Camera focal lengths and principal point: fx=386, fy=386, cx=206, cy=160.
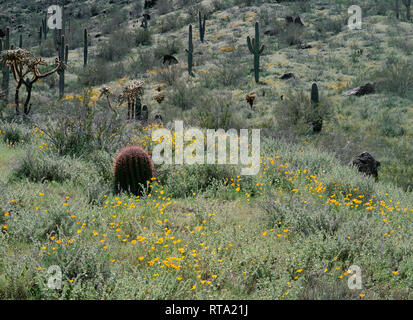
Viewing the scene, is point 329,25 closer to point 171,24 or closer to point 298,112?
point 171,24

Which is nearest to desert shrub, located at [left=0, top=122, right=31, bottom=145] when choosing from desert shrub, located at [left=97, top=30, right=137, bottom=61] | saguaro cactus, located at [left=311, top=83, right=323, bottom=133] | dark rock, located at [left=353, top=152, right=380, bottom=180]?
dark rock, located at [left=353, top=152, right=380, bottom=180]

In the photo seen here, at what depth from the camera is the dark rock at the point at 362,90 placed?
768 inches

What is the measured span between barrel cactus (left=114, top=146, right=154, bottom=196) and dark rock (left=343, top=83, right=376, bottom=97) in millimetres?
15821

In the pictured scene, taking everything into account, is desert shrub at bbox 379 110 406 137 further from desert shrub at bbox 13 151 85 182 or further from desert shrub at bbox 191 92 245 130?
desert shrub at bbox 13 151 85 182

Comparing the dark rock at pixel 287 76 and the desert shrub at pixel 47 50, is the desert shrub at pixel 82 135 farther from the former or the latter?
the desert shrub at pixel 47 50

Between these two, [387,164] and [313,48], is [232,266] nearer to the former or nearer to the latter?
[387,164]

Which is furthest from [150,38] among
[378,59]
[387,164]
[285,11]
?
[387,164]

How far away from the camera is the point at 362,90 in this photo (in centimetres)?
1964

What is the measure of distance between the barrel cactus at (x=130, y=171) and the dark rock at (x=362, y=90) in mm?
15821

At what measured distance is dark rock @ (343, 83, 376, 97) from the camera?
1952 cm

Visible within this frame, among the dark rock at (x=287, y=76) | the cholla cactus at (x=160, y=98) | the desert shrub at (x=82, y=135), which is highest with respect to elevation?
the dark rock at (x=287, y=76)

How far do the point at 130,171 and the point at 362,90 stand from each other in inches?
653

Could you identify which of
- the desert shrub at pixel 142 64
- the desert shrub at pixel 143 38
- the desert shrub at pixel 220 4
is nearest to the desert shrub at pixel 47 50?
the desert shrub at pixel 143 38

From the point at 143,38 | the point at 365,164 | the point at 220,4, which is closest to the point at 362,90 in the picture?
the point at 365,164
